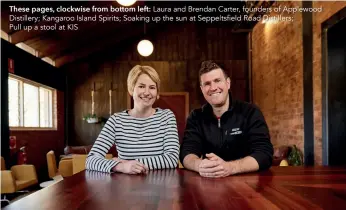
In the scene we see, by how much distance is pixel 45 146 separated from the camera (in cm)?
753

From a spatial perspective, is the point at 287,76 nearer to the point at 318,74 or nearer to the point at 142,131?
the point at 318,74

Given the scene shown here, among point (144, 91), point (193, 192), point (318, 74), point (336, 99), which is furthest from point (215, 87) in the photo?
point (318, 74)

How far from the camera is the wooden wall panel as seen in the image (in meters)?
9.04

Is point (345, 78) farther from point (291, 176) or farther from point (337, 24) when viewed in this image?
point (291, 176)

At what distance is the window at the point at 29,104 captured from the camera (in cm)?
609

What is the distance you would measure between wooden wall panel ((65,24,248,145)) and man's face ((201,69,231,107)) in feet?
23.1

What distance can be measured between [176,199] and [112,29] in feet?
24.4

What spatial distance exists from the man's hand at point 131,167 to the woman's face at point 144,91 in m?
0.39

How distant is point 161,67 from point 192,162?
24.3ft

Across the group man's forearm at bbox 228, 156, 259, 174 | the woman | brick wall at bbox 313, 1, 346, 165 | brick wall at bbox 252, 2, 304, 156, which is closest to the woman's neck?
the woman

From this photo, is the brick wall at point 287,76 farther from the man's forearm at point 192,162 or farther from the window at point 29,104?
the window at point 29,104

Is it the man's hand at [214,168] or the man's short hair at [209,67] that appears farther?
the man's short hair at [209,67]

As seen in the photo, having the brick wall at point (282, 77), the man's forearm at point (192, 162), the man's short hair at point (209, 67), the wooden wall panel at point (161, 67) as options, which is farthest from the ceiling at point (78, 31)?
the man's forearm at point (192, 162)

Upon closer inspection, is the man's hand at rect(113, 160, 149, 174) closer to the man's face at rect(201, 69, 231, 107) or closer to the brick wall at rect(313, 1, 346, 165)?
the man's face at rect(201, 69, 231, 107)
